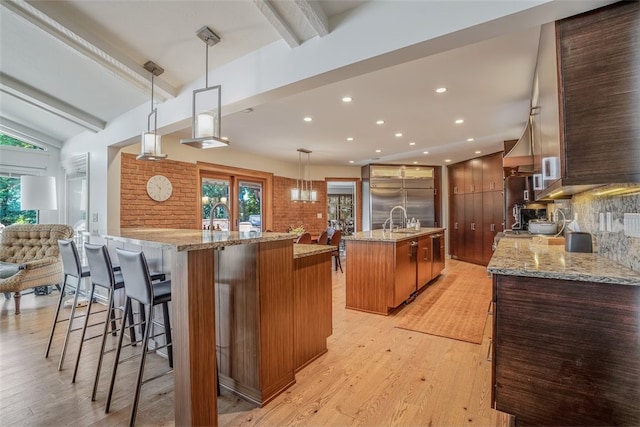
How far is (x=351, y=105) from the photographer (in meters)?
3.57

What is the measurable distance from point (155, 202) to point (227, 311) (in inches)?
126

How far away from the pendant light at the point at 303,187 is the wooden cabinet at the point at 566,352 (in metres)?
4.84

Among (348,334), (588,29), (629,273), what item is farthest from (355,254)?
(588,29)

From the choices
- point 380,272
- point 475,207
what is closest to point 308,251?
point 380,272

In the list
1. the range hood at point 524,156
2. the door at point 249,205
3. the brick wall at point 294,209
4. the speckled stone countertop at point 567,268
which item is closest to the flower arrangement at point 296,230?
the brick wall at point 294,209

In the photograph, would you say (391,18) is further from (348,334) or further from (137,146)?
(137,146)

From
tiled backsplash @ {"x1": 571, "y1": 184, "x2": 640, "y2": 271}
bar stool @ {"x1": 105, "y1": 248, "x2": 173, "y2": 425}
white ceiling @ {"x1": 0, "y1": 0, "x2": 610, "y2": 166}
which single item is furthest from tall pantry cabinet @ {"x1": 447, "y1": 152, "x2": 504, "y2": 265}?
bar stool @ {"x1": 105, "y1": 248, "x2": 173, "y2": 425}

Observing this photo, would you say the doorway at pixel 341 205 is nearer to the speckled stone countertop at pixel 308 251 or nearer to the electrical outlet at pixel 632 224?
the speckled stone countertop at pixel 308 251

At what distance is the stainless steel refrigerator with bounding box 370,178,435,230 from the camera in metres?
7.61

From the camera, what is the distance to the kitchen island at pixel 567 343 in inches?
52.3

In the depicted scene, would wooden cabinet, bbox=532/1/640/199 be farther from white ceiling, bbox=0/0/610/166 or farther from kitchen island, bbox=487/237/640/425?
kitchen island, bbox=487/237/640/425

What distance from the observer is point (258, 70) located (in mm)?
2496

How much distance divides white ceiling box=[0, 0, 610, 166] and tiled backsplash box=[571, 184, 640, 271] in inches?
39.8

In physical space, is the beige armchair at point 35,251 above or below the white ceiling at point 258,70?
below
